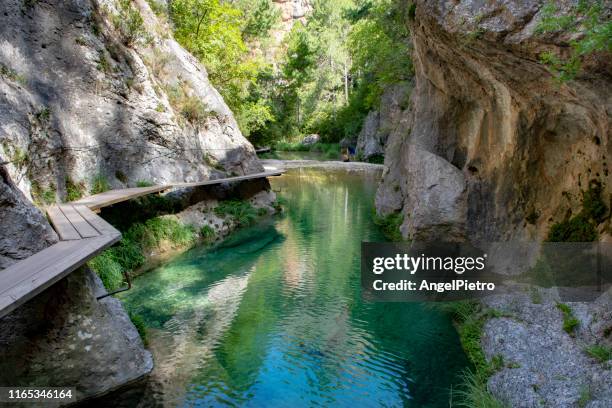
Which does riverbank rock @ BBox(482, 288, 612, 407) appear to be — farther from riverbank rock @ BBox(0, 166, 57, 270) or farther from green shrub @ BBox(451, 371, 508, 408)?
riverbank rock @ BBox(0, 166, 57, 270)

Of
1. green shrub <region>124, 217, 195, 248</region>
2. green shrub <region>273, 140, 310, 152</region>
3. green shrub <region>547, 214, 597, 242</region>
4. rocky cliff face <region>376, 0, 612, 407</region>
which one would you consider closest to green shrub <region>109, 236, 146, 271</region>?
green shrub <region>124, 217, 195, 248</region>

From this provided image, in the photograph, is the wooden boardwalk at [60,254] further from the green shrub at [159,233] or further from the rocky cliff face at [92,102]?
the green shrub at [159,233]

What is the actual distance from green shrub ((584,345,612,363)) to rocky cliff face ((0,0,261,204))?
33.8 ft

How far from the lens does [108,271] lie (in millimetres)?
10703

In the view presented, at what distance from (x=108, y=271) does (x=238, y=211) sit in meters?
8.66

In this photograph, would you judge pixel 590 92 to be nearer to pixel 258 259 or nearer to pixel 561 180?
pixel 561 180

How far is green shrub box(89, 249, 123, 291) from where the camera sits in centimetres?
1043

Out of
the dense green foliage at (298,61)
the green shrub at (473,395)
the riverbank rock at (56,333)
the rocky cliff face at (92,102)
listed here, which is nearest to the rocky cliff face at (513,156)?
the green shrub at (473,395)

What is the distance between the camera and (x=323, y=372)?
26.0 feet

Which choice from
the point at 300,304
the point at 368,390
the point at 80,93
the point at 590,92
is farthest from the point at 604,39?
the point at 80,93

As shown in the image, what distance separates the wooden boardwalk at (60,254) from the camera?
5.01 meters

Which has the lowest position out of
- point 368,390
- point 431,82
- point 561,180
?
point 368,390

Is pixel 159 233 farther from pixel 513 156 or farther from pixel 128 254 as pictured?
pixel 513 156

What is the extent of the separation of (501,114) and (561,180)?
187cm
